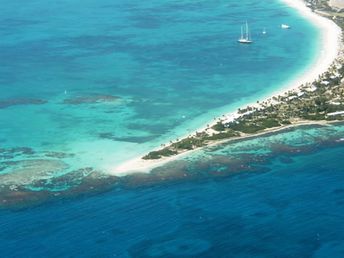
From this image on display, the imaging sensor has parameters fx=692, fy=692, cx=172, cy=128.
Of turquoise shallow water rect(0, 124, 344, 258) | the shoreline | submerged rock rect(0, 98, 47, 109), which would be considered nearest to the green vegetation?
the shoreline

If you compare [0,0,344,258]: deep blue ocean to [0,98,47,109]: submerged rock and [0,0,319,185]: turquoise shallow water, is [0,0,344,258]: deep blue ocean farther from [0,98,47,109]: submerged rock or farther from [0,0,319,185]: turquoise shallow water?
[0,0,319,185]: turquoise shallow water

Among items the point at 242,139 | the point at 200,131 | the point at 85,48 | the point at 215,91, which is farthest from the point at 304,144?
the point at 85,48

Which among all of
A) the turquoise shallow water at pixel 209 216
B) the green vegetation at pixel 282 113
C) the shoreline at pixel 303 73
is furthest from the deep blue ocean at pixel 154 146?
the green vegetation at pixel 282 113

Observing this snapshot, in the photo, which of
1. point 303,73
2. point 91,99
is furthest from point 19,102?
point 303,73

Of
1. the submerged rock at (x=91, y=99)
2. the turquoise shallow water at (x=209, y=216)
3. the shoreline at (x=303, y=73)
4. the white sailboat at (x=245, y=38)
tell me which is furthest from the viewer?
the white sailboat at (x=245, y=38)

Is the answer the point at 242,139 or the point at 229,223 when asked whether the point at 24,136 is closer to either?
the point at 242,139

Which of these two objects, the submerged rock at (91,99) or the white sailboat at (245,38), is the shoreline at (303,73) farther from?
the submerged rock at (91,99)
